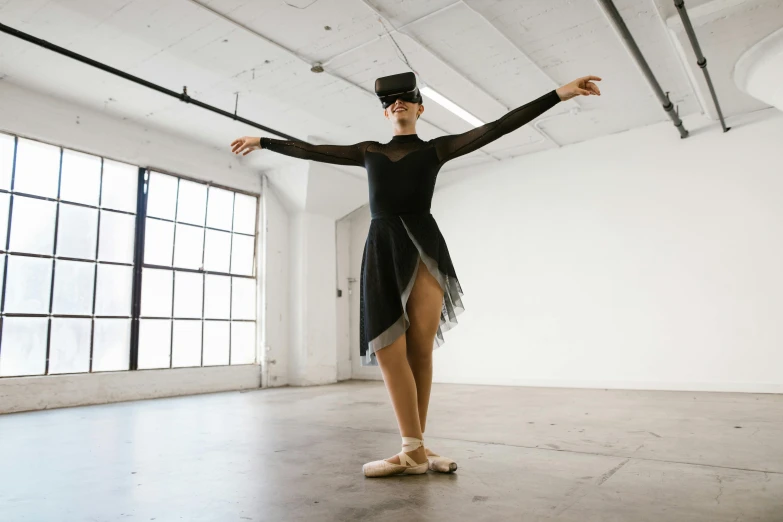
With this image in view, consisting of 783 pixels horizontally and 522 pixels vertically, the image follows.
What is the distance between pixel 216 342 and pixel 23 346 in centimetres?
212

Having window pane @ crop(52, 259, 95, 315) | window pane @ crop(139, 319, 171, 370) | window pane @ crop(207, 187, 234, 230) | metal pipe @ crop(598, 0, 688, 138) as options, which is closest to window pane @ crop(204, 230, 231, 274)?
window pane @ crop(207, 187, 234, 230)

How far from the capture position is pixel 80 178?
210 inches

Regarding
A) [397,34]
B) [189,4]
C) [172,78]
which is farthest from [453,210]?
[189,4]

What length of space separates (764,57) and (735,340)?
2804mm

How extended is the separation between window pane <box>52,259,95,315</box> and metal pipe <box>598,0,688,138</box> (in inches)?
211

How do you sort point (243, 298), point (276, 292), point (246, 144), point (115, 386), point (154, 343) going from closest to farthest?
1. point (246, 144)
2. point (115, 386)
3. point (154, 343)
4. point (243, 298)
5. point (276, 292)

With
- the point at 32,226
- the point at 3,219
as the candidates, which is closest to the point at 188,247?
the point at 32,226

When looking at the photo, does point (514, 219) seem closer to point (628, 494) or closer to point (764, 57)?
point (764, 57)

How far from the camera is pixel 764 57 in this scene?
4.22 m

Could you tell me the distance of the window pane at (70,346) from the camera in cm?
495

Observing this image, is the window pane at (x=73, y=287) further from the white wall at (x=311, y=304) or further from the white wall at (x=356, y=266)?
the white wall at (x=356, y=266)

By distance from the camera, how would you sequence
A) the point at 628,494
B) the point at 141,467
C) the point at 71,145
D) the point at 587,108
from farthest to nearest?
the point at 587,108 < the point at 71,145 < the point at 141,467 < the point at 628,494

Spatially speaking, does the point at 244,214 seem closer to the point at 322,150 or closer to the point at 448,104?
the point at 448,104

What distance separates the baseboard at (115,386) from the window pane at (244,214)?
189cm
